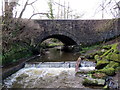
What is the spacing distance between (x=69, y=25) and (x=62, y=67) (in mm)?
7783

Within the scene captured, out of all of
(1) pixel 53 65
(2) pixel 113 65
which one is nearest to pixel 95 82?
(2) pixel 113 65

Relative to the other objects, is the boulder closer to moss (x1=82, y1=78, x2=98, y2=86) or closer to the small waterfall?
moss (x1=82, y1=78, x2=98, y2=86)

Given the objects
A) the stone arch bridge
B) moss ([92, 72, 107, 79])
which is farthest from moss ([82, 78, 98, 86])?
the stone arch bridge

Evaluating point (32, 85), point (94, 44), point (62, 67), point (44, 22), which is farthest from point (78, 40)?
point (32, 85)

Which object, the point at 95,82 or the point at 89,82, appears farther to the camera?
the point at 89,82

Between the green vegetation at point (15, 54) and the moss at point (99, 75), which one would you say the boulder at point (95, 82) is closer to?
the moss at point (99, 75)

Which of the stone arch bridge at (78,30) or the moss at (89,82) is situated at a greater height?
the stone arch bridge at (78,30)

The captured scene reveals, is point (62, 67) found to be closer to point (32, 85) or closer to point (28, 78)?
point (28, 78)

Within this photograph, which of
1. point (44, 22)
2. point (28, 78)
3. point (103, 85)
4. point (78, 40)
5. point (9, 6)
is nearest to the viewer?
point (103, 85)

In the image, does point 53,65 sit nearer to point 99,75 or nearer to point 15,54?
point 15,54

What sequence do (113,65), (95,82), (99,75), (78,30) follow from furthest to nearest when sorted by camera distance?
(78,30) → (113,65) → (99,75) → (95,82)

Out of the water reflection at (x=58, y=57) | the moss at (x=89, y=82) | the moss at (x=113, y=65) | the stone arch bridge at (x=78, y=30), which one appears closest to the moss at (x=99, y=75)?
the moss at (x=89, y=82)

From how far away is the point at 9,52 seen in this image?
10195mm

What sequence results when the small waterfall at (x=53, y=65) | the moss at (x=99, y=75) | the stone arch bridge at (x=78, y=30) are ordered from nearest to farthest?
the moss at (x=99, y=75)
the small waterfall at (x=53, y=65)
the stone arch bridge at (x=78, y=30)
